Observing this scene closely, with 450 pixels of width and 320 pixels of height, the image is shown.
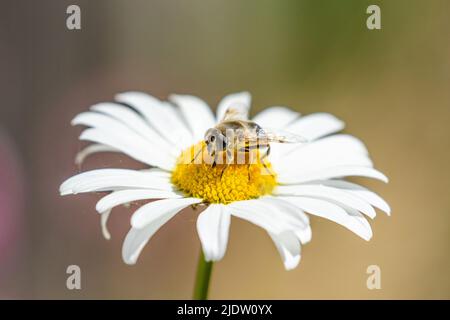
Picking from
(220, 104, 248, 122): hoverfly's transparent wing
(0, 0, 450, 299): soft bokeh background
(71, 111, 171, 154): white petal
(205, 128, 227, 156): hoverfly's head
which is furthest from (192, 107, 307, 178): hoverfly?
(0, 0, 450, 299): soft bokeh background

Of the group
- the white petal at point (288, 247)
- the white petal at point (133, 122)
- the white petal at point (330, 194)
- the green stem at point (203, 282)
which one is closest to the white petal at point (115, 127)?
the white petal at point (133, 122)

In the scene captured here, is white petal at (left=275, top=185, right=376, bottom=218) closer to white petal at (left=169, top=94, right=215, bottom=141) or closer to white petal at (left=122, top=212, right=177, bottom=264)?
white petal at (left=122, top=212, right=177, bottom=264)

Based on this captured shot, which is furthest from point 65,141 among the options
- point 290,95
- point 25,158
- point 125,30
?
point 290,95

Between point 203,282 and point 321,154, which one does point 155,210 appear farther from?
point 321,154

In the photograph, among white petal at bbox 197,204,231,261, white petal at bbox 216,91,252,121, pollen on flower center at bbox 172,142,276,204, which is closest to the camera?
white petal at bbox 197,204,231,261

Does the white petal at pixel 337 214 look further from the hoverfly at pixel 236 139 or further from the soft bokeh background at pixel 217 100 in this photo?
the soft bokeh background at pixel 217 100

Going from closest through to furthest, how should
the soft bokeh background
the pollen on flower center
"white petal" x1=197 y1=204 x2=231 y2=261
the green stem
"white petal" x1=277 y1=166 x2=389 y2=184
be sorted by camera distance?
"white petal" x1=197 y1=204 x2=231 y2=261, the green stem, the pollen on flower center, "white petal" x1=277 y1=166 x2=389 y2=184, the soft bokeh background
